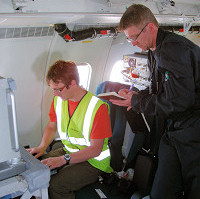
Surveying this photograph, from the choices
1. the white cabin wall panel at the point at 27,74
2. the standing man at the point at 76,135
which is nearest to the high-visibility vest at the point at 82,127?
the standing man at the point at 76,135

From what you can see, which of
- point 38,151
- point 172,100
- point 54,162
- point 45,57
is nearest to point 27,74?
point 45,57

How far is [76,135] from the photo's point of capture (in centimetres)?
279

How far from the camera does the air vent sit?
2.91 m

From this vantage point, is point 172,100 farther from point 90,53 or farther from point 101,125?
point 90,53

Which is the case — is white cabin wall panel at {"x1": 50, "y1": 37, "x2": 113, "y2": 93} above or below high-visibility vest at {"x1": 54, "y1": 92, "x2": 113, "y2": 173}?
above

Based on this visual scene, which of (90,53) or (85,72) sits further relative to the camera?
(85,72)

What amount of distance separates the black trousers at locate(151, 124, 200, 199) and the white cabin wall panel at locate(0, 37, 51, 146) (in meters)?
2.01

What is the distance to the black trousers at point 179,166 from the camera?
2.21 m

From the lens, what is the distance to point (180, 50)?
201 centimetres

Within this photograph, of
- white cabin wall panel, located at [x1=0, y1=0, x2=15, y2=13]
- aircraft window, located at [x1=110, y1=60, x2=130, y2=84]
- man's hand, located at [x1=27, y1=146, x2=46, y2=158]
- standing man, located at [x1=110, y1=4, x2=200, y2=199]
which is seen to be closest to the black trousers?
standing man, located at [x1=110, y1=4, x2=200, y2=199]

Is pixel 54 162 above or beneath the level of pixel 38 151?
above

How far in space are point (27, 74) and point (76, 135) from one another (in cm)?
126

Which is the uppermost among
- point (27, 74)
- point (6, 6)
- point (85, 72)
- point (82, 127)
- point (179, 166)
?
point (6, 6)

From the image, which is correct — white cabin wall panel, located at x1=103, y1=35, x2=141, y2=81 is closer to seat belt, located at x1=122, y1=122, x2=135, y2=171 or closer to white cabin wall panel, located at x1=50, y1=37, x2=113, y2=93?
white cabin wall panel, located at x1=50, y1=37, x2=113, y2=93
